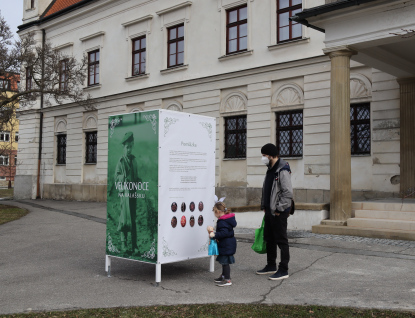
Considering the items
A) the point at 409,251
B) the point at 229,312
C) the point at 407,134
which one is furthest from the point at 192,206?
the point at 407,134

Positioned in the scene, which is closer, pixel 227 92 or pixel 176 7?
pixel 227 92

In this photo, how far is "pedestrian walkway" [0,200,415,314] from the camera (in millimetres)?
6266

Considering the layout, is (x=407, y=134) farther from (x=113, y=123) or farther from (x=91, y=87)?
(x=91, y=87)

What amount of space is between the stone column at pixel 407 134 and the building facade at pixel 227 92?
41 cm

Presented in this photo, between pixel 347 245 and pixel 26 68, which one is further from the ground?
pixel 26 68

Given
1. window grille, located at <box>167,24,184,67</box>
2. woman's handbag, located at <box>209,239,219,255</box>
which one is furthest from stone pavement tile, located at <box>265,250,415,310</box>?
window grille, located at <box>167,24,184,67</box>

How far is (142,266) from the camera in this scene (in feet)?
28.7

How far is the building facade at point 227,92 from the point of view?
16.8 meters

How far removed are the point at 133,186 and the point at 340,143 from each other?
6691 mm

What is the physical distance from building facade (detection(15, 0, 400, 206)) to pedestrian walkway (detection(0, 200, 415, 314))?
6427mm

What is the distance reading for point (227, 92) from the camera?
21.3 metres

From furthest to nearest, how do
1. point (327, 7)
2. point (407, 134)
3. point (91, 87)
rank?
point (91, 87)
point (407, 134)
point (327, 7)

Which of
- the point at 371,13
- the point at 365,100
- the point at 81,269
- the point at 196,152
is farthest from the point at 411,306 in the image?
the point at 365,100

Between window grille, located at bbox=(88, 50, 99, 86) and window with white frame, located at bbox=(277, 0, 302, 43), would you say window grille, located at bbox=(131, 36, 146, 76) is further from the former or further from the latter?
window with white frame, located at bbox=(277, 0, 302, 43)
